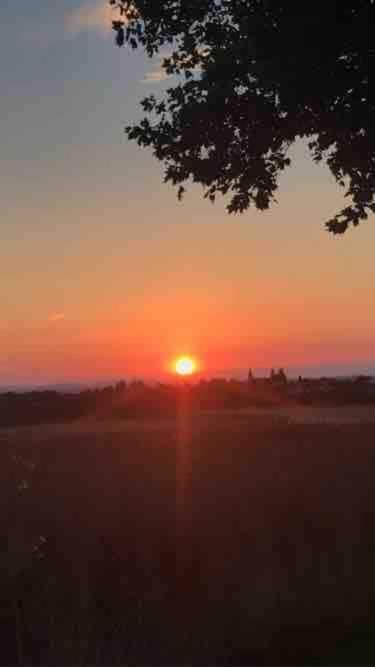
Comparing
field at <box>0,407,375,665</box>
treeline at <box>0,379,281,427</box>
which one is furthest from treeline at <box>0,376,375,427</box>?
field at <box>0,407,375,665</box>

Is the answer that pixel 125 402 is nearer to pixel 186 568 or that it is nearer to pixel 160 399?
pixel 160 399

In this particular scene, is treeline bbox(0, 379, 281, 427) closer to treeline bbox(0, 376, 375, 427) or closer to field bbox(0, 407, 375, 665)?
treeline bbox(0, 376, 375, 427)

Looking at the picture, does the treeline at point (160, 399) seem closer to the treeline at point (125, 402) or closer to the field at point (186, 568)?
the treeline at point (125, 402)

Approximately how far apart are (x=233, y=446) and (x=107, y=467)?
4.65 metres

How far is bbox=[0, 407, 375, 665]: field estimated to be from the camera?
11.0 m

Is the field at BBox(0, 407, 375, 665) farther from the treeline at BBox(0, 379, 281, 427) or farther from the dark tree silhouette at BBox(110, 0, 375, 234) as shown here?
the treeline at BBox(0, 379, 281, 427)

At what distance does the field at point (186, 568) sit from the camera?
36.1 feet

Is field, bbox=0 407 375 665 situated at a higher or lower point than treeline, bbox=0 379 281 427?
lower

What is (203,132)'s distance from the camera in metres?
13.2

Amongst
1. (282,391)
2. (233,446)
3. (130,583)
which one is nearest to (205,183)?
(130,583)

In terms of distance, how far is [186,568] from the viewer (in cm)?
1277

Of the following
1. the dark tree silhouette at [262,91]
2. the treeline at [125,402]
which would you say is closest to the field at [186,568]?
the dark tree silhouette at [262,91]

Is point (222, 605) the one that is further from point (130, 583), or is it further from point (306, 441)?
point (306, 441)

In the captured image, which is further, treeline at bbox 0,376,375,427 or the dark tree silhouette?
treeline at bbox 0,376,375,427
